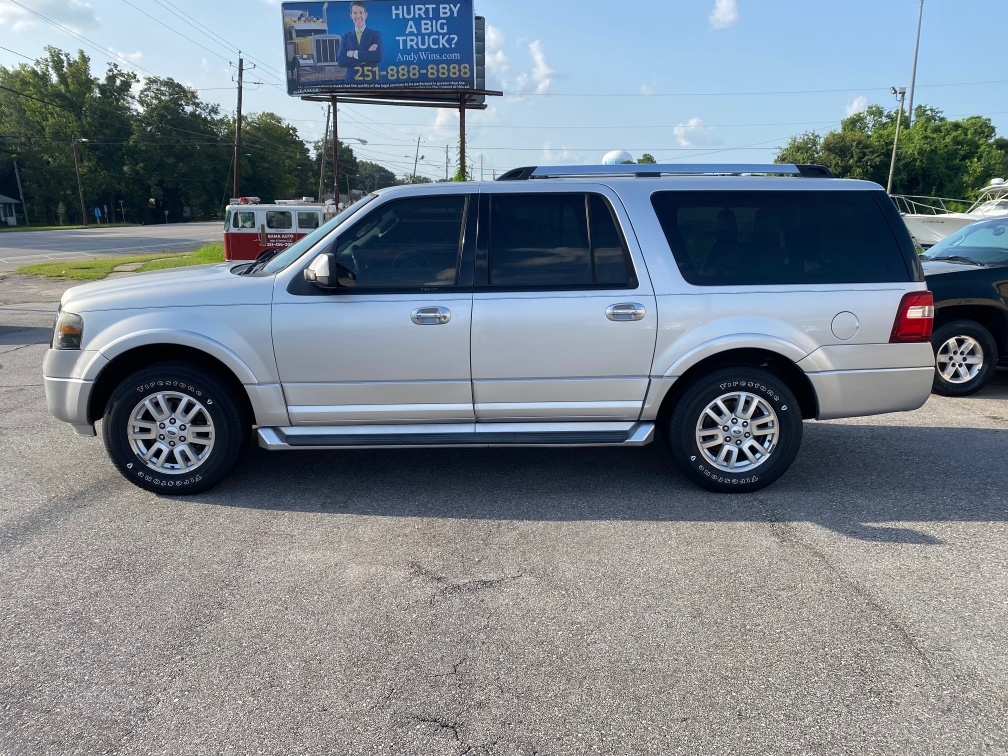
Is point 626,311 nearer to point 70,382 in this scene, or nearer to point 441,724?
point 441,724

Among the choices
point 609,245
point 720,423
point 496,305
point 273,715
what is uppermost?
point 609,245

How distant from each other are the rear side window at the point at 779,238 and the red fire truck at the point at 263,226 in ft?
63.6

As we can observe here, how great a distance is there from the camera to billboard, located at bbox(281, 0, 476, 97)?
2602cm

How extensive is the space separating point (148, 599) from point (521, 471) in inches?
99.5

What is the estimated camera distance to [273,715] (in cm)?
268

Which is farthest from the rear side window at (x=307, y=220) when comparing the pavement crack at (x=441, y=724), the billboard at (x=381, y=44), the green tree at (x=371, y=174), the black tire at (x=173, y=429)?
the green tree at (x=371, y=174)

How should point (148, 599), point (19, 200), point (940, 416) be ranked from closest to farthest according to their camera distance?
1. point (148, 599)
2. point (940, 416)
3. point (19, 200)

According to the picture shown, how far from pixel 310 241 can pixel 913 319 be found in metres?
3.83

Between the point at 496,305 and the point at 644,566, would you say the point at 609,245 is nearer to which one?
the point at 496,305

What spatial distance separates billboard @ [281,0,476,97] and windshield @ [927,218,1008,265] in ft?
65.9

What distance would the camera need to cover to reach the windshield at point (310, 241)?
15.4 ft

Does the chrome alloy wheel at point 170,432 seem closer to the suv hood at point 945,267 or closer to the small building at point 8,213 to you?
the suv hood at point 945,267

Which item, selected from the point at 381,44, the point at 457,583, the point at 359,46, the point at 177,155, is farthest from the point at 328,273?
the point at 177,155

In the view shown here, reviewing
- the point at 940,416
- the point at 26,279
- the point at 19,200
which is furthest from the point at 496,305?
the point at 19,200
